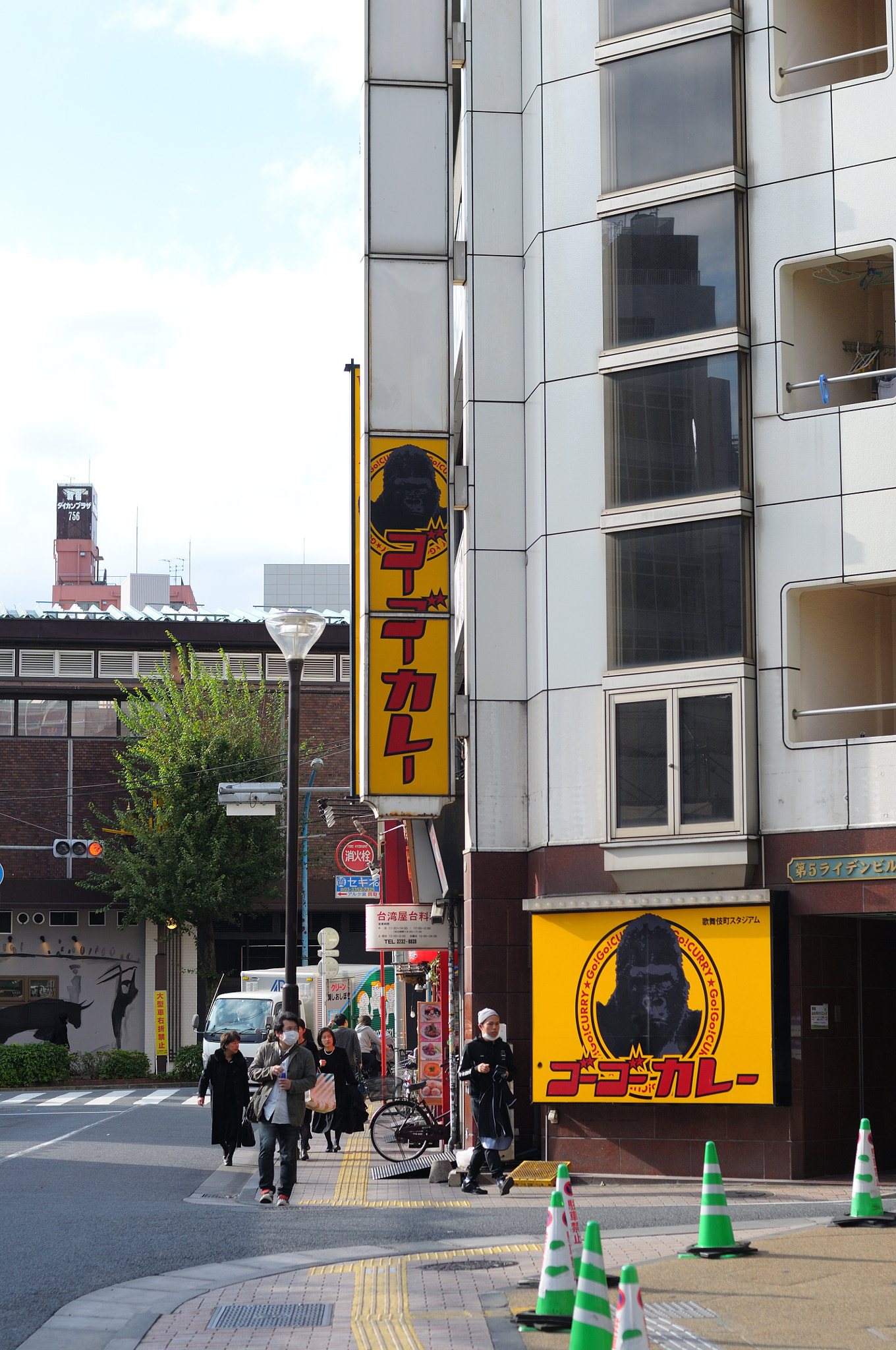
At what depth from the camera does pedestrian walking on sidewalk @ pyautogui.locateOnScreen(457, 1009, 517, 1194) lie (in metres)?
16.3

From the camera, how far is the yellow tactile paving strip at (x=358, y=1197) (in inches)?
605

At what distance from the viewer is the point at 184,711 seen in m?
43.7

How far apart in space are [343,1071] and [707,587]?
8.53m

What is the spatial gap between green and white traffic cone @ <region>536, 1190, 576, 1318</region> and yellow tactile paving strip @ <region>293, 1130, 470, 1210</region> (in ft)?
20.1

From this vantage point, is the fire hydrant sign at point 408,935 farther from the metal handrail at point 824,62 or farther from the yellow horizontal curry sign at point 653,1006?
the metal handrail at point 824,62

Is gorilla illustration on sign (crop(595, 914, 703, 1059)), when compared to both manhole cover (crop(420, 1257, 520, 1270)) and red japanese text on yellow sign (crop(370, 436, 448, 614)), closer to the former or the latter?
red japanese text on yellow sign (crop(370, 436, 448, 614))

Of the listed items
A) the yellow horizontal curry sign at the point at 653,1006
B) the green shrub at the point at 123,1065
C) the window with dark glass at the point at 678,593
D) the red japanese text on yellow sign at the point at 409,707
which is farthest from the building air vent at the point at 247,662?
the yellow horizontal curry sign at the point at 653,1006

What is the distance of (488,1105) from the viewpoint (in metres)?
16.3

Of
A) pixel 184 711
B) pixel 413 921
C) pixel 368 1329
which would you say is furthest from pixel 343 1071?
pixel 184 711

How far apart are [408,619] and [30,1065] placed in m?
23.2

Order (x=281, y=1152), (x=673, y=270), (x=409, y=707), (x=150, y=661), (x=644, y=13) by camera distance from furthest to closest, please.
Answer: (x=150, y=661) → (x=409, y=707) → (x=644, y=13) → (x=673, y=270) → (x=281, y=1152)

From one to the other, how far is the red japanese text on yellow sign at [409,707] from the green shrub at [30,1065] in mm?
22500

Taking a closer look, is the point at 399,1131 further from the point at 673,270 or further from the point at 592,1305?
the point at 592,1305

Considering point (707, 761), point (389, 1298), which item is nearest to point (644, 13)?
point (707, 761)
